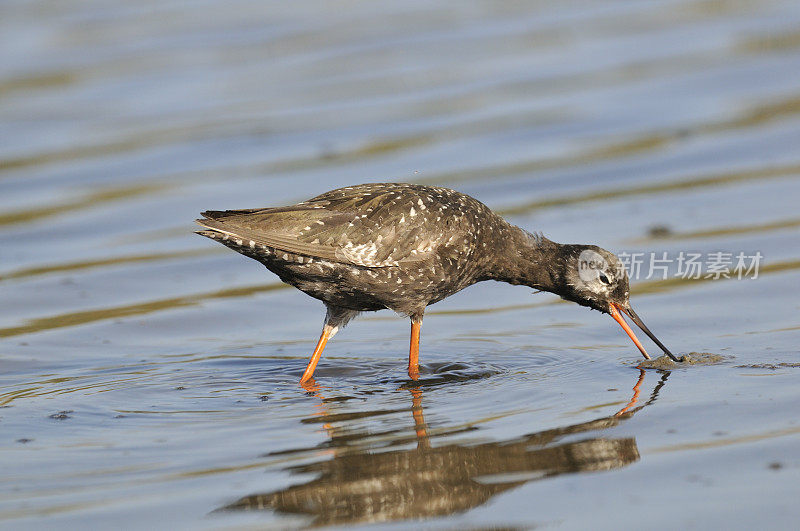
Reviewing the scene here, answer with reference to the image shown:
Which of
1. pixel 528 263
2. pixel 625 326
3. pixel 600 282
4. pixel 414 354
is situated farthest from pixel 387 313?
pixel 625 326

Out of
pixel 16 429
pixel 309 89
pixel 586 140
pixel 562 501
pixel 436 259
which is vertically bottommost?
pixel 562 501

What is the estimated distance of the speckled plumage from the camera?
8.94 meters

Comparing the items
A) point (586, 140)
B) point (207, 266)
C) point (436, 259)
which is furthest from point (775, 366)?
point (586, 140)

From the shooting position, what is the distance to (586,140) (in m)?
15.6

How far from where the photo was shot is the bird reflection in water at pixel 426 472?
6.48 metres

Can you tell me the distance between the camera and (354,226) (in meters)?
9.16

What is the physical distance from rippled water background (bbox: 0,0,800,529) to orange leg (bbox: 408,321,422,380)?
15 cm

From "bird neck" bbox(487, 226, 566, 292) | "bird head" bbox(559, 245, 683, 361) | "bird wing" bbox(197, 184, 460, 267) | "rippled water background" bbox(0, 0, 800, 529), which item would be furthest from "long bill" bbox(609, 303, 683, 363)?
"bird wing" bbox(197, 184, 460, 267)

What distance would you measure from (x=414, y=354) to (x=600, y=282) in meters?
1.63

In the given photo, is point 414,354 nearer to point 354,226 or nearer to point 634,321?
point 354,226

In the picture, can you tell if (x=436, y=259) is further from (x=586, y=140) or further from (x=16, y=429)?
(x=586, y=140)

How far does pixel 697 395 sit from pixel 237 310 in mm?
4614

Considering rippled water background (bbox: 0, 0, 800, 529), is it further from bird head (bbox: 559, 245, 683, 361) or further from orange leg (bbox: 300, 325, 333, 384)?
bird head (bbox: 559, 245, 683, 361)

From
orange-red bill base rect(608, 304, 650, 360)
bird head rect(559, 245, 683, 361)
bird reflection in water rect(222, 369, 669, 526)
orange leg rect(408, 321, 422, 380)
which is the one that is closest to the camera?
bird reflection in water rect(222, 369, 669, 526)
